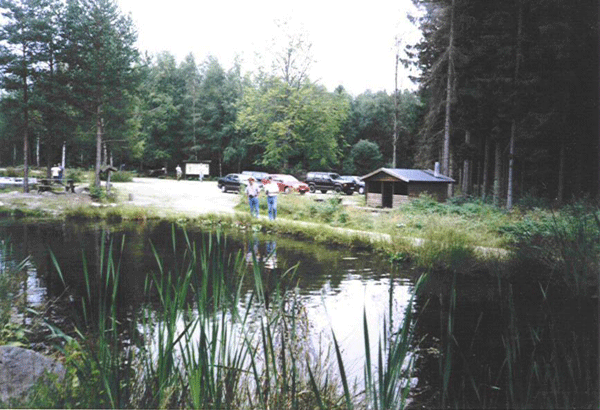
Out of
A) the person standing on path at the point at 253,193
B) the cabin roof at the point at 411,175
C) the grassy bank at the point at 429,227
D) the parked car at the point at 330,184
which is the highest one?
the cabin roof at the point at 411,175

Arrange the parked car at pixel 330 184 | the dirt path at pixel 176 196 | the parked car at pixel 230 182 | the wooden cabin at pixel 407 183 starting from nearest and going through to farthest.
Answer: the wooden cabin at pixel 407 183, the dirt path at pixel 176 196, the parked car at pixel 330 184, the parked car at pixel 230 182

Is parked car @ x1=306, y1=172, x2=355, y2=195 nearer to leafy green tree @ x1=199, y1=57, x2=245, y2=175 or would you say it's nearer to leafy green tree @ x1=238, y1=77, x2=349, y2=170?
leafy green tree @ x1=199, y1=57, x2=245, y2=175

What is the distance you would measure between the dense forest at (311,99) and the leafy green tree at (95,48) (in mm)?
14

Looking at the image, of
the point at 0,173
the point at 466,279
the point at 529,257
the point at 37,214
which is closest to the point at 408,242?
the point at 466,279

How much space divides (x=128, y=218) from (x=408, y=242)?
26.6 ft

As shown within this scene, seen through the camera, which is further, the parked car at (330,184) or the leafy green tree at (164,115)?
the parked car at (330,184)

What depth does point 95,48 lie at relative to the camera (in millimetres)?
4234

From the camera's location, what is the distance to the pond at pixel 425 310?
233 centimetres

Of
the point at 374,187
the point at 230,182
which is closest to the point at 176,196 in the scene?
the point at 230,182

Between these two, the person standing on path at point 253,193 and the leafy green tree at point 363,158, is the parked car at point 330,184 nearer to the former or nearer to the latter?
the person standing on path at point 253,193

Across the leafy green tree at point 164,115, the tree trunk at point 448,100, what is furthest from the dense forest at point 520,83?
the leafy green tree at point 164,115

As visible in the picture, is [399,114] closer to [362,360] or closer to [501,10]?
[501,10]

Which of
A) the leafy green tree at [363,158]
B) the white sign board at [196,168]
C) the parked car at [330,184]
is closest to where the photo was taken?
the leafy green tree at [363,158]

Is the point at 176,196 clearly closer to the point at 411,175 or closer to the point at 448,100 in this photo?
the point at 411,175
